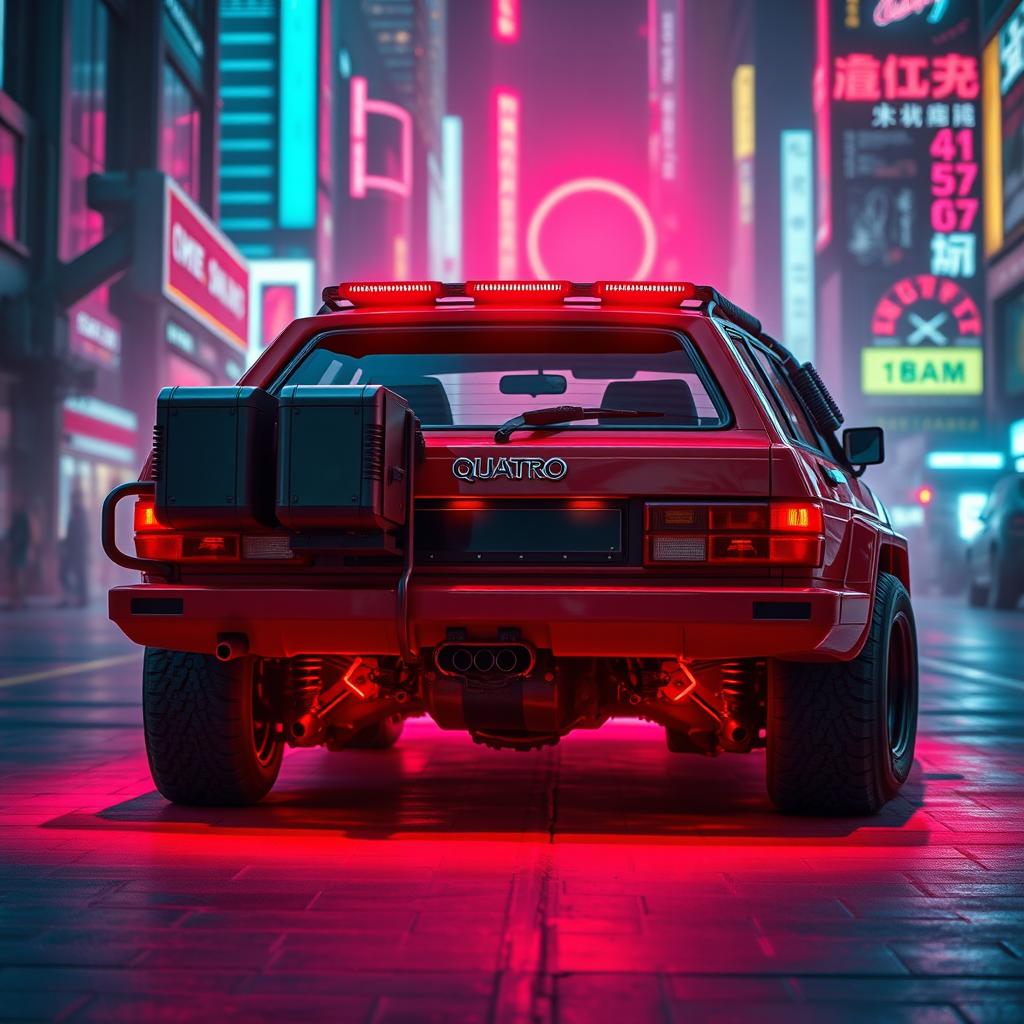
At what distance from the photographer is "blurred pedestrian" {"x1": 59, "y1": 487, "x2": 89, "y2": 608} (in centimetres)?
2670

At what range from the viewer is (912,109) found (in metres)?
62.8

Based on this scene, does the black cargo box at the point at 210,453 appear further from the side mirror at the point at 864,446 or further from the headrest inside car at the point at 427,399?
the side mirror at the point at 864,446

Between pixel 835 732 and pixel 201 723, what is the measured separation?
1932mm

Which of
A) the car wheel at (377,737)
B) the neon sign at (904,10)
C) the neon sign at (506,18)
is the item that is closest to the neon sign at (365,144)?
the neon sign at (904,10)

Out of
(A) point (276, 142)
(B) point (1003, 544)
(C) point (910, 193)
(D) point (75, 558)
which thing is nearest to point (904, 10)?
(C) point (910, 193)

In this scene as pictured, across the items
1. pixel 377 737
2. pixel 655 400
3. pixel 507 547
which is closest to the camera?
pixel 507 547

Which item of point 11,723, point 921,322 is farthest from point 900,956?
point 921,322

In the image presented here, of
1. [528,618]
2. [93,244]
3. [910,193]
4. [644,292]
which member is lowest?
[528,618]

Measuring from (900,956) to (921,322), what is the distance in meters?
61.3

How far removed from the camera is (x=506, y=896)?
12.9 ft

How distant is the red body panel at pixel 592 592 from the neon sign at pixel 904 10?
6168 centimetres

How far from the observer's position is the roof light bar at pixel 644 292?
5188 mm

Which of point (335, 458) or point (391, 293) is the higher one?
point (391, 293)

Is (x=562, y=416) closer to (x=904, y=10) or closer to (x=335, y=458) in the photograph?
(x=335, y=458)
